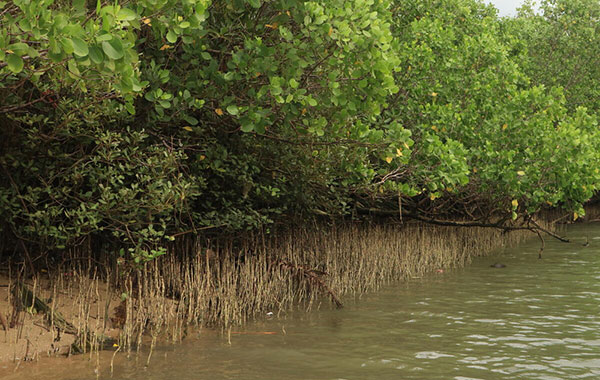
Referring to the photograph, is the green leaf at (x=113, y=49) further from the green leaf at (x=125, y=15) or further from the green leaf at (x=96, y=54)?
the green leaf at (x=125, y=15)

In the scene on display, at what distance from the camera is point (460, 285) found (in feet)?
42.3

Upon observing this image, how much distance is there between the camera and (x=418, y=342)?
26.6 ft

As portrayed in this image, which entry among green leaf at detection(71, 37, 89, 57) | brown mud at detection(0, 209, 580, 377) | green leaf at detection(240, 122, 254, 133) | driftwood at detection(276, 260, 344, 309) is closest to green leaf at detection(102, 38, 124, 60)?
green leaf at detection(71, 37, 89, 57)

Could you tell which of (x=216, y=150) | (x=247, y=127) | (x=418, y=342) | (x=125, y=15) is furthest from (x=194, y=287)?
(x=125, y=15)

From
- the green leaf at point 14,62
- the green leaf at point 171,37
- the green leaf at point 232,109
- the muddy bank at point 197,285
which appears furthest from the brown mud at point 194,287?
the green leaf at point 14,62

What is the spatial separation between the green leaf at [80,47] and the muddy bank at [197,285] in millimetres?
4064

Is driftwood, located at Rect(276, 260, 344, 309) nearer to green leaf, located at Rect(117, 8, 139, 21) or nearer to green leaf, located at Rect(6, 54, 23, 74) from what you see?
green leaf, located at Rect(117, 8, 139, 21)

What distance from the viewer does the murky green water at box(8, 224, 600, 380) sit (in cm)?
678

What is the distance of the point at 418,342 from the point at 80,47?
5795 mm

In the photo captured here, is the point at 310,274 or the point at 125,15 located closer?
the point at 125,15

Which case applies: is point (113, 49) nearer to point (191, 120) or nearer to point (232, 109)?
point (232, 109)

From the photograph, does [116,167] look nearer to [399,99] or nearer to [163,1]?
[163,1]

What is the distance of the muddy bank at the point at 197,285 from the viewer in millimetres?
7504

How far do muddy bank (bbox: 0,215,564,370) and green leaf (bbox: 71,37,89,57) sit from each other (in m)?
4.06
